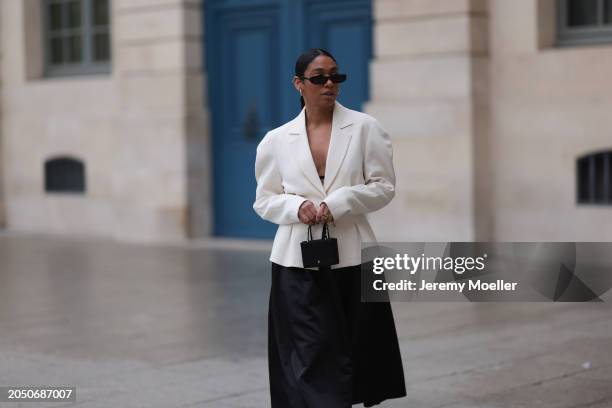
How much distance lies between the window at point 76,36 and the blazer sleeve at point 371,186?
11.3 metres

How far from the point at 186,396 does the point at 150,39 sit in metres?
9.14

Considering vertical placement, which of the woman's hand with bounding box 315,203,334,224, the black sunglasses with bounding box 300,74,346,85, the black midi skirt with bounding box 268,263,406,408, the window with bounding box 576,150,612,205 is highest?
the black sunglasses with bounding box 300,74,346,85

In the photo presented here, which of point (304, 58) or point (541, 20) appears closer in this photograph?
point (304, 58)

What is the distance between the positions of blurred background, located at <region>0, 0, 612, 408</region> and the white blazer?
55.7 inches

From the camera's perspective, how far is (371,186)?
561 cm

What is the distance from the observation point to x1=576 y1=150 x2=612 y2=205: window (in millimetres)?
11859

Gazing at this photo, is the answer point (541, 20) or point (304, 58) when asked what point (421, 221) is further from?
point (304, 58)

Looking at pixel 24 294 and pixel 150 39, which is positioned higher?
pixel 150 39

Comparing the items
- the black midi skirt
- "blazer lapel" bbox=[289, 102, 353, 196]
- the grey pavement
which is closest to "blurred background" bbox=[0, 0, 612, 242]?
the grey pavement

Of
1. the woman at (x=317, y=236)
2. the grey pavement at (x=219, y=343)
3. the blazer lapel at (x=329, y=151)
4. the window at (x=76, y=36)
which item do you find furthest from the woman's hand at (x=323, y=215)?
the window at (x=76, y=36)

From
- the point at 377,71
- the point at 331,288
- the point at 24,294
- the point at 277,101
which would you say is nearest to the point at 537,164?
the point at 377,71

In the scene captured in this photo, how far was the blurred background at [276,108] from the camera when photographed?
12.1 metres

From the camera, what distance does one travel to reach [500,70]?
12.4 metres

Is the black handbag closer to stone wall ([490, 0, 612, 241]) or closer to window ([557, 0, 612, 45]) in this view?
stone wall ([490, 0, 612, 241])
